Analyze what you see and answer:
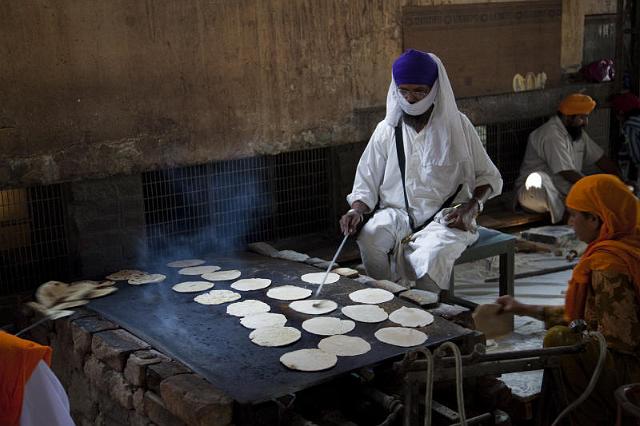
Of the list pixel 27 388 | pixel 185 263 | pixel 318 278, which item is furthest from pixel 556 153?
pixel 27 388

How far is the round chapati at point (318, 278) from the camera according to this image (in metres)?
5.28

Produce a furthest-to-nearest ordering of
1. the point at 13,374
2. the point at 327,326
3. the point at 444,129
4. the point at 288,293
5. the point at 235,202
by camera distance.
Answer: the point at 235,202 → the point at 444,129 → the point at 288,293 → the point at 327,326 → the point at 13,374

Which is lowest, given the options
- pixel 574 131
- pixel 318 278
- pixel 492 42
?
pixel 318 278

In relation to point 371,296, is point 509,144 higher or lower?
higher

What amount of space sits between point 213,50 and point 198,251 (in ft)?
5.26

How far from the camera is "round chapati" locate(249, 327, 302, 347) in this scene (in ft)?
14.0

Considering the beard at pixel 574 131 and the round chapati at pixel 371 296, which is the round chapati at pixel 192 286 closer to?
the round chapati at pixel 371 296

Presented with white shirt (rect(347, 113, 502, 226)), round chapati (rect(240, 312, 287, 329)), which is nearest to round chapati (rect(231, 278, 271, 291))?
round chapati (rect(240, 312, 287, 329))

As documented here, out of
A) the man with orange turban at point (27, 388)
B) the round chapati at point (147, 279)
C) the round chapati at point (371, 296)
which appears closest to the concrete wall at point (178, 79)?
the round chapati at point (147, 279)

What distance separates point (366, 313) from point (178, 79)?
8.35 feet

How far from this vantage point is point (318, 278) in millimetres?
5328

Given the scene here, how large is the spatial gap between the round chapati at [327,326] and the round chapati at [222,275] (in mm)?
1046

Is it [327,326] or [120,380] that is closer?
[120,380]

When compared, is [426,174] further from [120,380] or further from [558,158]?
[558,158]
